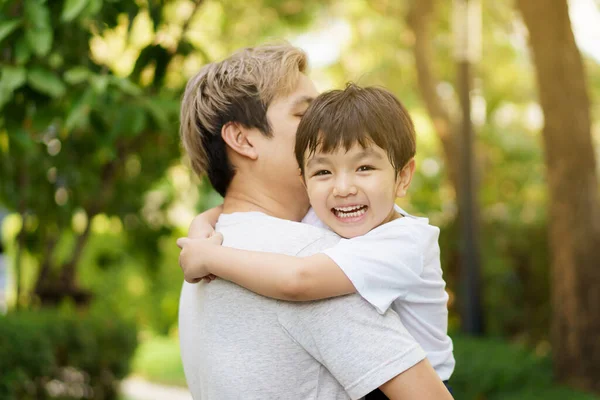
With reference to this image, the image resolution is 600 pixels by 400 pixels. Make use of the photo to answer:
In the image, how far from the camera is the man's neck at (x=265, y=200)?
221cm

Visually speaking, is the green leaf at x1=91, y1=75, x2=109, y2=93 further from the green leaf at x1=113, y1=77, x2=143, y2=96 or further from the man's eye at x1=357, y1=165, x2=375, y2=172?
the man's eye at x1=357, y1=165, x2=375, y2=172

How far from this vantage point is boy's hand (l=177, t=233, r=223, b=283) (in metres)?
2.01

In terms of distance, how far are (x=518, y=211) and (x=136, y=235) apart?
5.17 meters

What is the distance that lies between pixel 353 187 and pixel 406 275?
243 mm

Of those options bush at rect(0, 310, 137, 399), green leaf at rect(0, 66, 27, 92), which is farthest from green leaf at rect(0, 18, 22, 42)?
bush at rect(0, 310, 137, 399)

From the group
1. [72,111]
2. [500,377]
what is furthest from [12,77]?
[500,377]

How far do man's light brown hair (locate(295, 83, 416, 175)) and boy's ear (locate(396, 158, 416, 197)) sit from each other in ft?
0.14

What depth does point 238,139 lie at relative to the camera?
2.18m

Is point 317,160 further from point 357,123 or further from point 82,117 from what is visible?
point 82,117

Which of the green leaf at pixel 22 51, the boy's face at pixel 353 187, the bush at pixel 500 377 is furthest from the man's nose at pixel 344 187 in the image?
the bush at pixel 500 377

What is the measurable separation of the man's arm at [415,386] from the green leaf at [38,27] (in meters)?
1.77

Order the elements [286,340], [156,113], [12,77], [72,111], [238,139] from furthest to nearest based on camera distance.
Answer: [156,113]
[72,111]
[12,77]
[238,139]
[286,340]

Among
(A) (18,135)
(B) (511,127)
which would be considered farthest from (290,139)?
(B) (511,127)

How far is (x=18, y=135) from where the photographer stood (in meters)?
3.18
